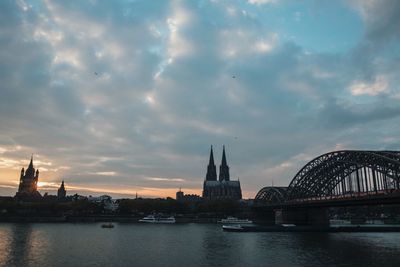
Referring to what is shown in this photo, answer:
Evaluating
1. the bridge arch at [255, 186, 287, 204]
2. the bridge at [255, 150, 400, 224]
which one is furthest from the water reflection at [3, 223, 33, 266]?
the bridge arch at [255, 186, 287, 204]

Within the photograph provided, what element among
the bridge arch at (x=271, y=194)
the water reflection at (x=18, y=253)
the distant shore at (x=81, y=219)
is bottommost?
the water reflection at (x=18, y=253)

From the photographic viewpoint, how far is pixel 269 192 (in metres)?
168

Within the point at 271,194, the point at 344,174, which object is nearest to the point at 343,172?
the point at 344,174

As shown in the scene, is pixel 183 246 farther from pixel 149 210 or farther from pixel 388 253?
pixel 149 210

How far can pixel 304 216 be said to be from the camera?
119m

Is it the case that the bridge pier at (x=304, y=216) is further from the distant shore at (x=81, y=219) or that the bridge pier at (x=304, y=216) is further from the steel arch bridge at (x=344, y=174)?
the distant shore at (x=81, y=219)

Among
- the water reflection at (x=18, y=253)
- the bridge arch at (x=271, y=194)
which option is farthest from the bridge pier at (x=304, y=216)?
the water reflection at (x=18, y=253)

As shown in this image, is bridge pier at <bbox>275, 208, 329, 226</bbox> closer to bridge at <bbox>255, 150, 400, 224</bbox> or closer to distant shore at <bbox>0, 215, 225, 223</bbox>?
bridge at <bbox>255, 150, 400, 224</bbox>

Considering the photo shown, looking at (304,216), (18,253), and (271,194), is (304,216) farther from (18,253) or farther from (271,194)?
(18,253)

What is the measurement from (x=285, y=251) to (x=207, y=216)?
123163 mm

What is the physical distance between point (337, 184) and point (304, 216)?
814 inches

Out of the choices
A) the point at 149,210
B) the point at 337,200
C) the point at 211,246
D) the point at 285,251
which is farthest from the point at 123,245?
the point at 149,210

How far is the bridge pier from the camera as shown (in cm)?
11319

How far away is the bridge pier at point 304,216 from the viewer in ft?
371
